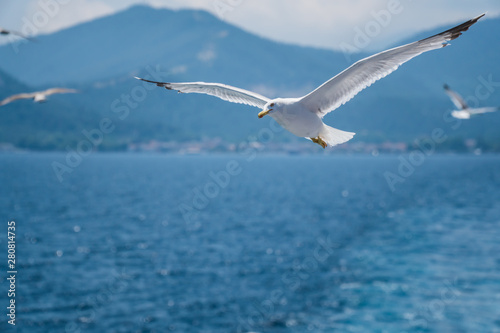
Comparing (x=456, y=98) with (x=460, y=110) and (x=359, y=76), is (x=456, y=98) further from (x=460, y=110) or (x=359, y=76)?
(x=359, y=76)

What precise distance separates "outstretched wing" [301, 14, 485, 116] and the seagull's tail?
35 centimetres

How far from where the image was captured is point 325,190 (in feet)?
475

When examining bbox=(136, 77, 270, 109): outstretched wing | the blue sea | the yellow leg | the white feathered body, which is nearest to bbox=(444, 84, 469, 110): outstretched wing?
bbox=(136, 77, 270, 109): outstretched wing

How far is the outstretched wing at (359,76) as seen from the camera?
7791 mm

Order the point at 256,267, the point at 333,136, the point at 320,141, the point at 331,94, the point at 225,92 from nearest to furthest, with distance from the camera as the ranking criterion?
1. the point at 320,141
2. the point at 331,94
3. the point at 333,136
4. the point at 225,92
5. the point at 256,267

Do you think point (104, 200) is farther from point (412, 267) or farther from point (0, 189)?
point (412, 267)

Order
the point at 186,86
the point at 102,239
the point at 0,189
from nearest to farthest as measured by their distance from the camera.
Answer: the point at 186,86 → the point at 102,239 → the point at 0,189

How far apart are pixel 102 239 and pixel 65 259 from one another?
42.7 ft

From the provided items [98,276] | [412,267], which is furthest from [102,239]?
[412,267]

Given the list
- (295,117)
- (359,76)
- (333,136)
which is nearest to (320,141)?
(333,136)

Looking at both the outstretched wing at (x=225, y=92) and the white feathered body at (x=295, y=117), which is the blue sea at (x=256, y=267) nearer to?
the outstretched wing at (x=225, y=92)

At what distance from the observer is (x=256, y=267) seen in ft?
192

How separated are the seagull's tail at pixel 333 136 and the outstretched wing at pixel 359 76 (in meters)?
0.35

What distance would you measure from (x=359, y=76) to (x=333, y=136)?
1.11 metres
